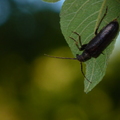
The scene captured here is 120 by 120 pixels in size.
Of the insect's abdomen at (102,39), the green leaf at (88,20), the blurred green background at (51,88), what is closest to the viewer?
the insect's abdomen at (102,39)

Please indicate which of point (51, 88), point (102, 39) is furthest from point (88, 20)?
point (51, 88)

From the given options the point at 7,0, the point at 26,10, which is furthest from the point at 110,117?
the point at 7,0

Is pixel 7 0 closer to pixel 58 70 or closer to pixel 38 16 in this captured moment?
pixel 38 16

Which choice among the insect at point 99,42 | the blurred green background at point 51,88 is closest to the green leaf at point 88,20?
the insect at point 99,42

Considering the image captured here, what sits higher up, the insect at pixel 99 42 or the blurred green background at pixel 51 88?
the insect at pixel 99 42

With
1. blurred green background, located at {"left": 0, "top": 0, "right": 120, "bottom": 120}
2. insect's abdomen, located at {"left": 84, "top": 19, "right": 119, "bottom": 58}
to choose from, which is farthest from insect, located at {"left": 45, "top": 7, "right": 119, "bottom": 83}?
blurred green background, located at {"left": 0, "top": 0, "right": 120, "bottom": 120}

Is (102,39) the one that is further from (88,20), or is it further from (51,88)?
(51,88)

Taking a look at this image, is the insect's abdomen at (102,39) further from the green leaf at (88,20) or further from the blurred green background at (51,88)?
the blurred green background at (51,88)
